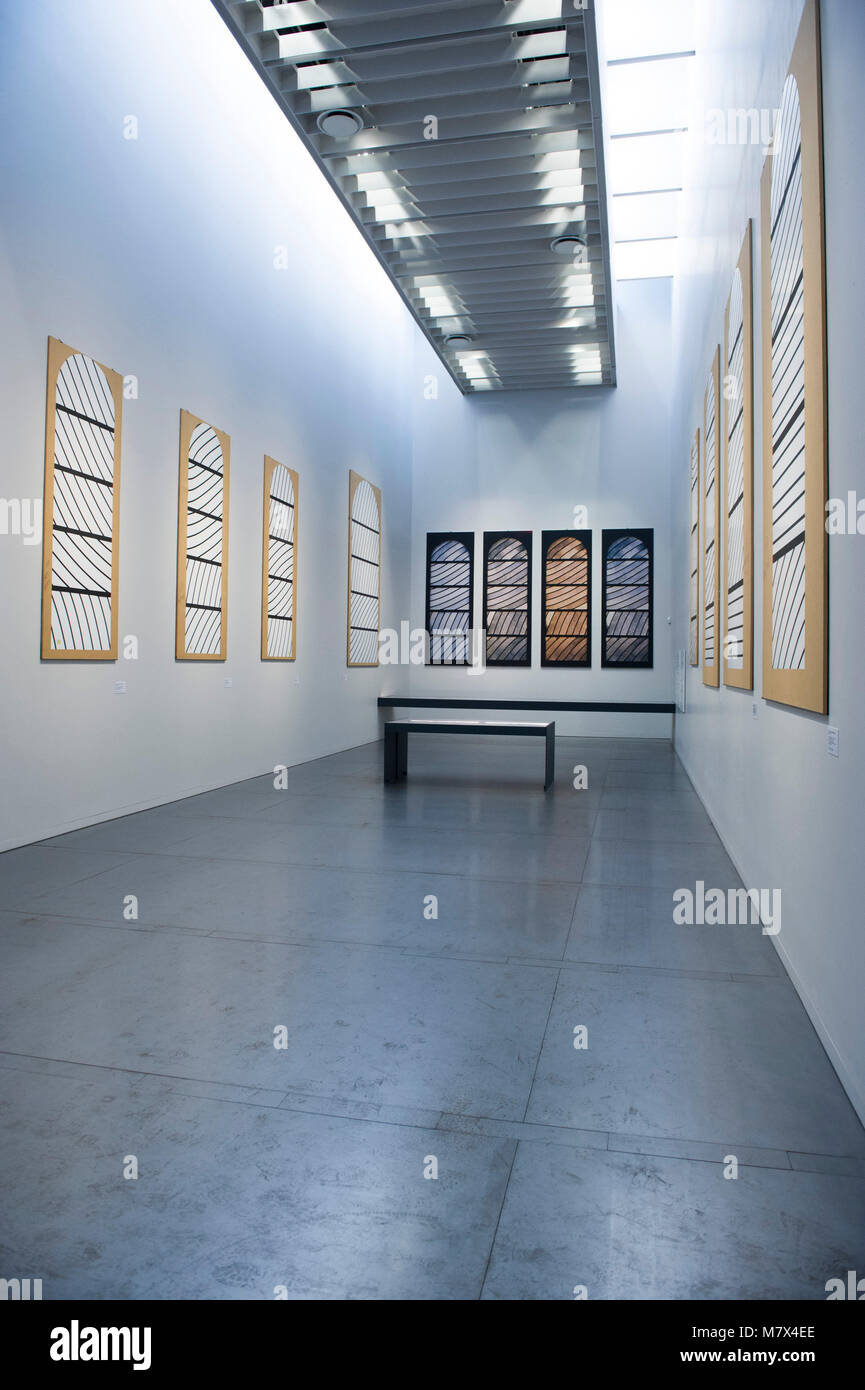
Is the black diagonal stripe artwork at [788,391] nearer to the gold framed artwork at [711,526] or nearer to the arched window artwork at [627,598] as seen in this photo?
the gold framed artwork at [711,526]

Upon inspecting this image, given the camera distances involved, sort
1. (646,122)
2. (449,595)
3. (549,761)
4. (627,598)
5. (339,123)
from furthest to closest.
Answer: (449,595) → (627,598) → (646,122) → (549,761) → (339,123)

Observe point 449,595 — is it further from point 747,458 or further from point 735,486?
point 747,458

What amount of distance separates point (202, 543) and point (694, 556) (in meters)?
5.11

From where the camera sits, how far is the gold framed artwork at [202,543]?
7578 millimetres

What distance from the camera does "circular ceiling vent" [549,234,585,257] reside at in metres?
9.60

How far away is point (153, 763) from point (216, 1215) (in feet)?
18.6

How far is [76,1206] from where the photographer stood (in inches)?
76.4

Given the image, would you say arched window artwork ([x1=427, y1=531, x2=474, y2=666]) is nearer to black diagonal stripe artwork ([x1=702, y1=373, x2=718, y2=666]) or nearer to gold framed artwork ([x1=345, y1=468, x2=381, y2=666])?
gold framed artwork ([x1=345, y1=468, x2=381, y2=666])

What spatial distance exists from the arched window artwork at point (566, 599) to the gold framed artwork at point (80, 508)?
9.67 metres

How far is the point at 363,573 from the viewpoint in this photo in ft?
42.8

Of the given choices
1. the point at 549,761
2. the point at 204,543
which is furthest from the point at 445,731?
the point at 204,543

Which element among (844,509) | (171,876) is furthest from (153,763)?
(844,509)
